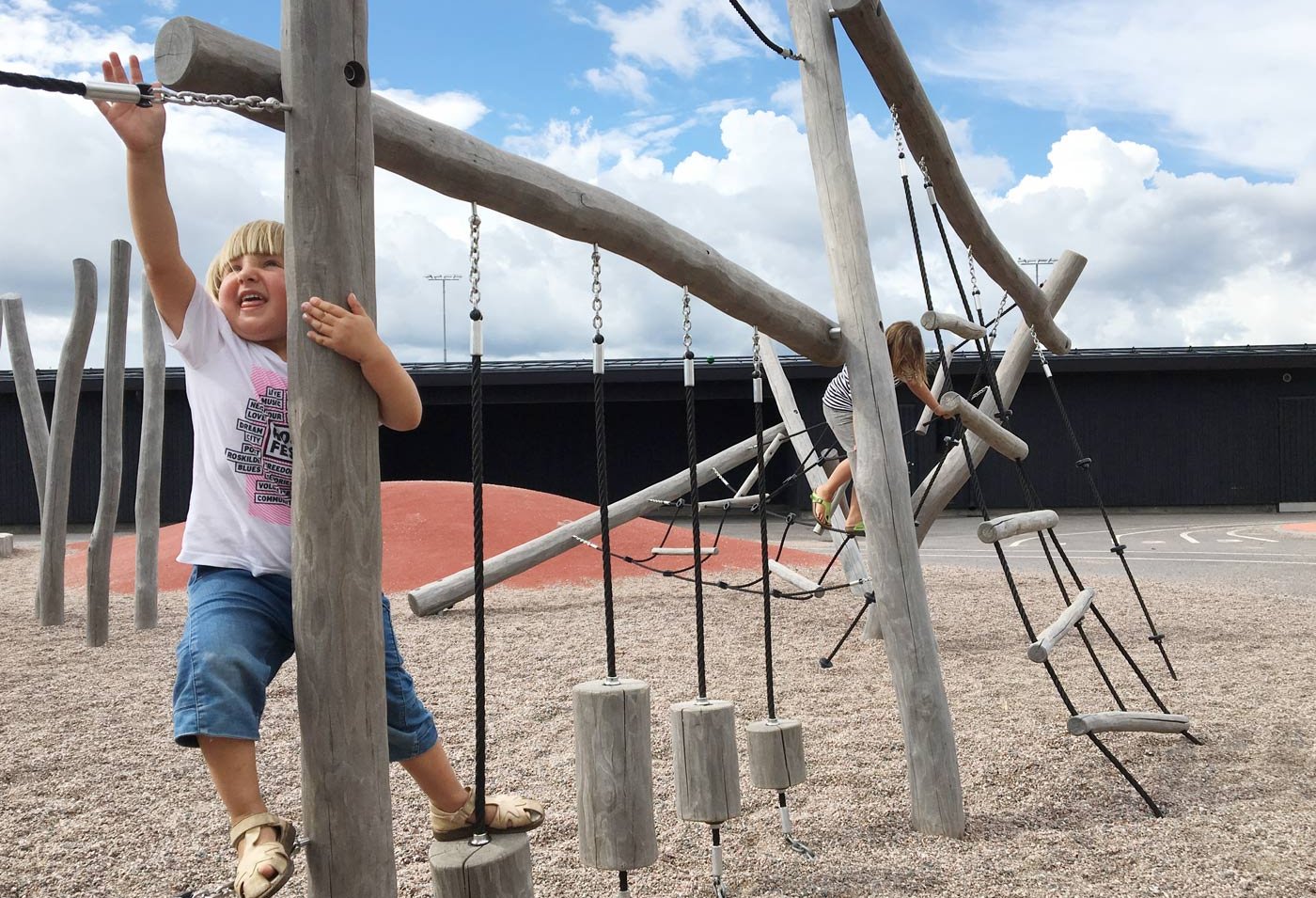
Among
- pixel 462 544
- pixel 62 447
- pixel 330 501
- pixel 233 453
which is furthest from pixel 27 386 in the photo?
pixel 330 501

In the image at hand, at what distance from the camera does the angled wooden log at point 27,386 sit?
7145mm

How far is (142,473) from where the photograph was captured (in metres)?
6.39

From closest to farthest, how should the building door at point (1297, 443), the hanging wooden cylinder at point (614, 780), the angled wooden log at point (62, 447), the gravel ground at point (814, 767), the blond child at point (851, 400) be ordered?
1. the hanging wooden cylinder at point (614, 780)
2. the gravel ground at point (814, 767)
3. the blond child at point (851, 400)
4. the angled wooden log at point (62, 447)
5. the building door at point (1297, 443)

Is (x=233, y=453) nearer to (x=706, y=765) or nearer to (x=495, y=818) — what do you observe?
(x=495, y=818)

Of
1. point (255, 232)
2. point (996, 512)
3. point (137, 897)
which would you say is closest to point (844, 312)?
point (255, 232)

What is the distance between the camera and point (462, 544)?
930 centimetres

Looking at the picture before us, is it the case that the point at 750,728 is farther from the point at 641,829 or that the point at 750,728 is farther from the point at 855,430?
the point at 855,430

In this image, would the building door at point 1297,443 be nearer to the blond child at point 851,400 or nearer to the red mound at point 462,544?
the red mound at point 462,544

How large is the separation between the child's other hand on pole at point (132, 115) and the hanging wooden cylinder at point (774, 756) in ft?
6.61

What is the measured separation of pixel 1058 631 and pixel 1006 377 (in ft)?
9.29

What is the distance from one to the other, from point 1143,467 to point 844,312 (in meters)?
17.3

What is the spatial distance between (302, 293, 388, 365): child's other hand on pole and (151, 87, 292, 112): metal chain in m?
0.35

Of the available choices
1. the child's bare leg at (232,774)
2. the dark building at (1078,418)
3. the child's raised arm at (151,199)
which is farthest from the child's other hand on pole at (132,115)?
the dark building at (1078,418)

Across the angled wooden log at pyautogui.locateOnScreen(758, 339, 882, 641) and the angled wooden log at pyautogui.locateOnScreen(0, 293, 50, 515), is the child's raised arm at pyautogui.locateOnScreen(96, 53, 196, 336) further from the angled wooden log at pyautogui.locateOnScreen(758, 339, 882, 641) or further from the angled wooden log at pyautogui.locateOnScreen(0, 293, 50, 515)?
the angled wooden log at pyautogui.locateOnScreen(0, 293, 50, 515)
